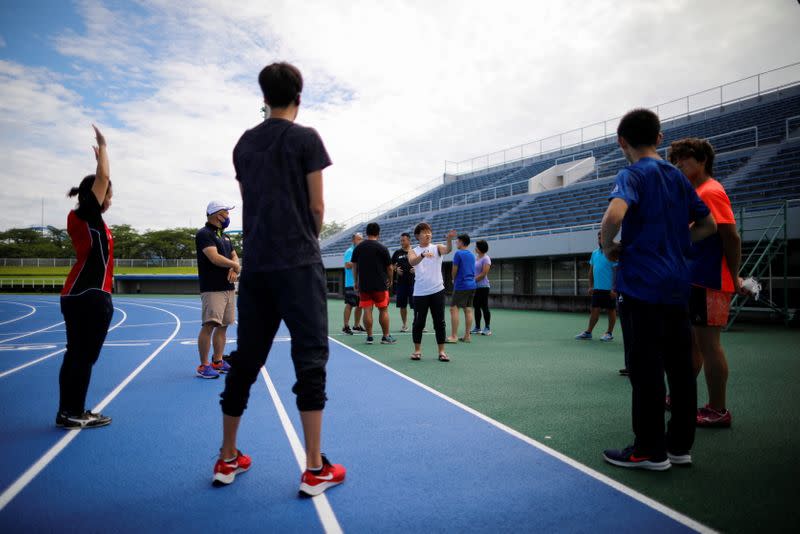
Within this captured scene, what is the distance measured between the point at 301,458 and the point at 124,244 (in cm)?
7815

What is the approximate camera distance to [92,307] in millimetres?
3514

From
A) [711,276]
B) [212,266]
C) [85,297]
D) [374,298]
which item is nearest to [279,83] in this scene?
[85,297]

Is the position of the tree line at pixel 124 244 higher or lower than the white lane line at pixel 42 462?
higher

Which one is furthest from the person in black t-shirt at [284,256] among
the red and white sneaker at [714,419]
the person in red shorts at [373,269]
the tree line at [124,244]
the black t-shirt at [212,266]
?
the tree line at [124,244]

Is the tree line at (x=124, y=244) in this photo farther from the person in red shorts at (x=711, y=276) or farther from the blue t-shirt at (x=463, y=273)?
the person in red shorts at (x=711, y=276)

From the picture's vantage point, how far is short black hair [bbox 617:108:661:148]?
2770 mm

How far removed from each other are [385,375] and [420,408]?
1551mm

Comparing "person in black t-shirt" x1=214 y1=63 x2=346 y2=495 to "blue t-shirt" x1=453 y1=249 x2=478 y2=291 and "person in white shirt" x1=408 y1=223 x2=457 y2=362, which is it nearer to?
"person in white shirt" x1=408 y1=223 x2=457 y2=362

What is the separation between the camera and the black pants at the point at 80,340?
137 inches

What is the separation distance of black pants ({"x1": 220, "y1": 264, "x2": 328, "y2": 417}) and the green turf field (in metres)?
1.52

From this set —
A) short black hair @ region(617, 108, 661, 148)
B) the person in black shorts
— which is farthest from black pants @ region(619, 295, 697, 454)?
the person in black shorts

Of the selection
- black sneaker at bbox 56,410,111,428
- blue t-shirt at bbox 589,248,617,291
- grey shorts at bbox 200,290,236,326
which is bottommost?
black sneaker at bbox 56,410,111,428

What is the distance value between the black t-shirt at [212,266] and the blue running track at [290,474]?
1.27 metres

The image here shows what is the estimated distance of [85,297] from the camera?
11.5 ft
